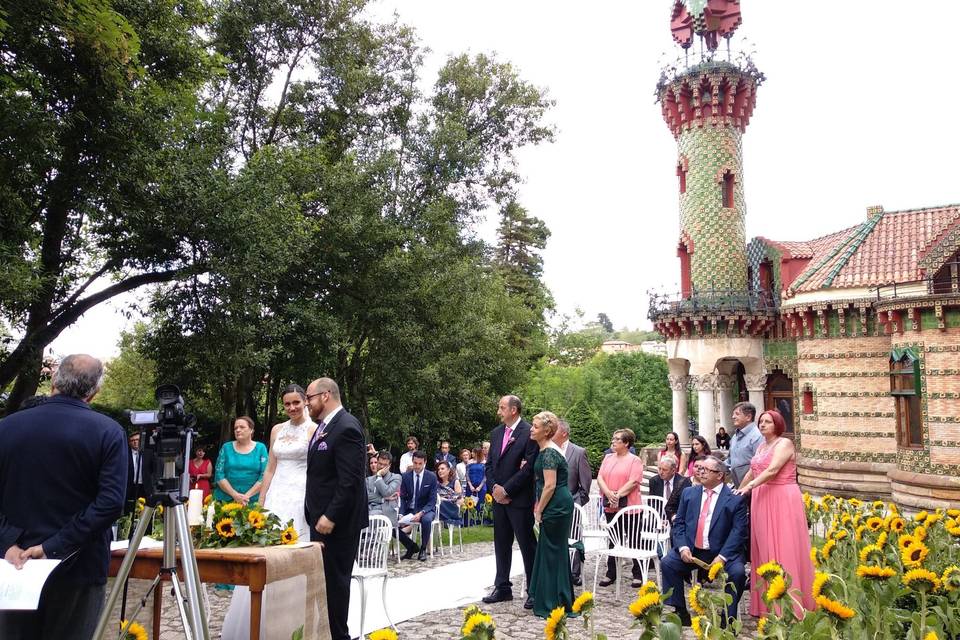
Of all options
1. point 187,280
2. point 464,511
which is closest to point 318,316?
point 187,280

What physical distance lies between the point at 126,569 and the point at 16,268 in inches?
300

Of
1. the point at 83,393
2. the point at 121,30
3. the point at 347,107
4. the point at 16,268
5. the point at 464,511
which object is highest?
the point at 347,107

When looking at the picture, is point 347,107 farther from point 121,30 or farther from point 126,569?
point 126,569

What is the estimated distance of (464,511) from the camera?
15.9 m

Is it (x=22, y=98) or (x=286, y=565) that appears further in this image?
(x=22, y=98)

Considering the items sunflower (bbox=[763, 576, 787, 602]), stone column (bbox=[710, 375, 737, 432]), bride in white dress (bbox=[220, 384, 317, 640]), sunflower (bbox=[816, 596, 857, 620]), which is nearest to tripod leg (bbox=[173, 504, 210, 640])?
bride in white dress (bbox=[220, 384, 317, 640])

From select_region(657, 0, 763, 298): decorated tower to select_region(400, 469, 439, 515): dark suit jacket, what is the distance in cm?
1537

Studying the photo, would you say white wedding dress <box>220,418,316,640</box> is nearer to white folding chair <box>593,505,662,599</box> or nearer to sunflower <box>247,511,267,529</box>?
sunflower <box>247,511,267,529</box>

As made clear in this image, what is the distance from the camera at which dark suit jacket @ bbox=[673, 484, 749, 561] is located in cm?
708

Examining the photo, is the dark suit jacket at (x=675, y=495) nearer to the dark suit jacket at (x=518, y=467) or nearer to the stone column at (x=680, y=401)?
the dark suit jacket at (x=518, y=467)

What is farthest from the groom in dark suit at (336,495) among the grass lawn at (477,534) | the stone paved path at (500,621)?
the grass lawn at (477,534)

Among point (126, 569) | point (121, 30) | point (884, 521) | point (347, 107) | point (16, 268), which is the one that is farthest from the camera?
point (347, 107)

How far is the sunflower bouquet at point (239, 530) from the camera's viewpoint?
534cm

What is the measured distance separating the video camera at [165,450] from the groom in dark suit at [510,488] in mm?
3735
